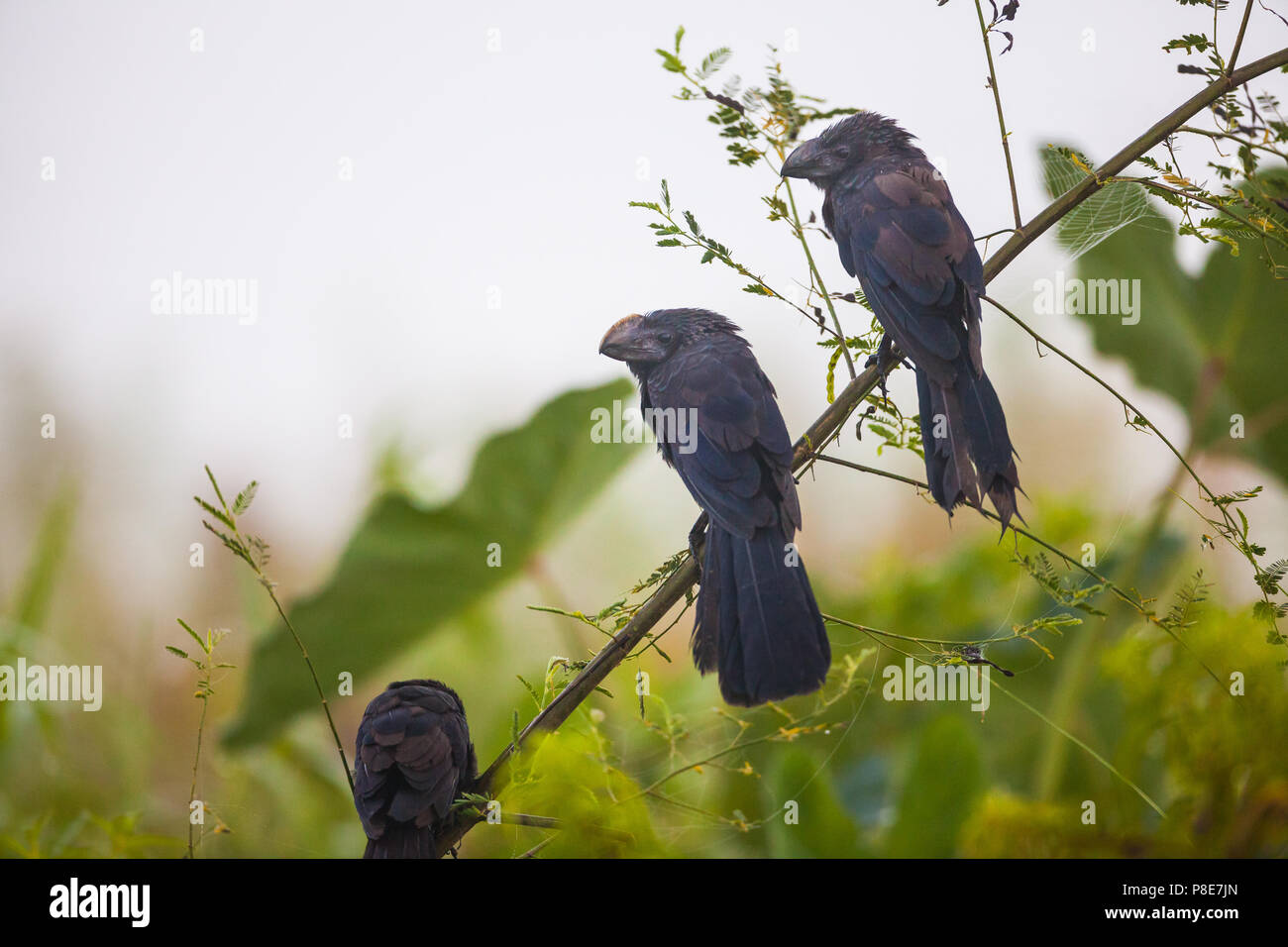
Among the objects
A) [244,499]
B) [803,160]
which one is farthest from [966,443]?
[244,499]

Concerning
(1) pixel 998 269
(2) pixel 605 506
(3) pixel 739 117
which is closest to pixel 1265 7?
(1) pixel 998 269

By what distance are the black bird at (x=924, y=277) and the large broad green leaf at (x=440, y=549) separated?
0.63m

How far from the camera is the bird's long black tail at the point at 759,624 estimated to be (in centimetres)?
67

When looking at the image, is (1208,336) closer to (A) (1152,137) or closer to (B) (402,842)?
(A) (1152,137)

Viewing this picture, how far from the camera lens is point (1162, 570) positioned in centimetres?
197

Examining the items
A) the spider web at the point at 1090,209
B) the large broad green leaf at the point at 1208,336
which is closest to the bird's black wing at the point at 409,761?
the spider web at the point at 1090,209

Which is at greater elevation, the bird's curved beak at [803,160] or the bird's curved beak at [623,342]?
the bird's curved beak at [803,160]

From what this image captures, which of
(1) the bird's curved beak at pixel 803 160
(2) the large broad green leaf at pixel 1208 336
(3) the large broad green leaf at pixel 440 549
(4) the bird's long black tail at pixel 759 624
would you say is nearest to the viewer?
(4) the bird's long black tail at pixel 759 624

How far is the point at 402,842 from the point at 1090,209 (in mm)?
1106

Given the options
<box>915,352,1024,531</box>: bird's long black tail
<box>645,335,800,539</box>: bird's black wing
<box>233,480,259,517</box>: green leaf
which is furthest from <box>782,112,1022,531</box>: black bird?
<box>233,480,259,517</box>: green leaf

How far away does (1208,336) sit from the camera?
2016mm

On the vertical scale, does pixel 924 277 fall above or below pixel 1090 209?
below

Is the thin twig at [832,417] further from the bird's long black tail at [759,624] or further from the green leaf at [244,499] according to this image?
the green leaf at [244,499]
